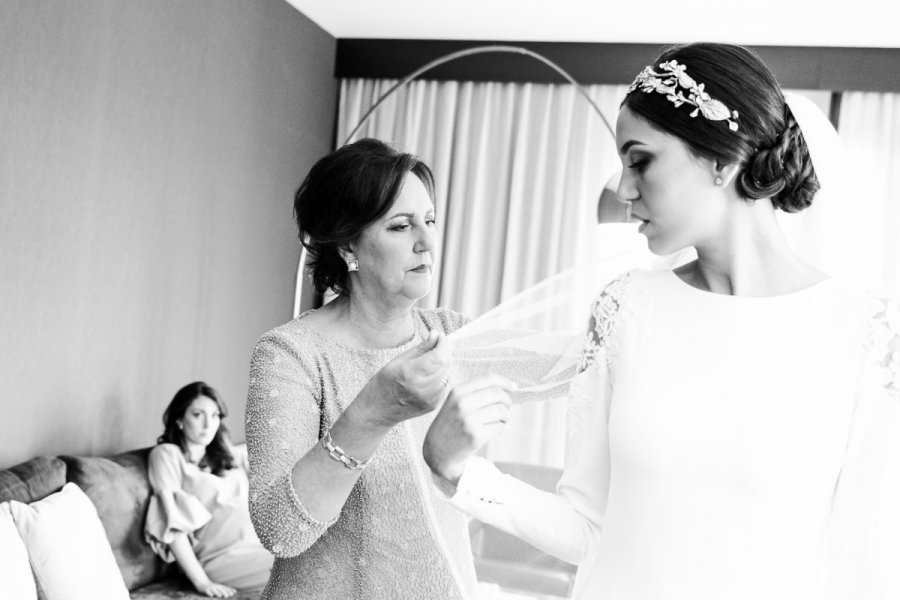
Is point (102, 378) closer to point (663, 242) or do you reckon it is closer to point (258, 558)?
point (258, 558)

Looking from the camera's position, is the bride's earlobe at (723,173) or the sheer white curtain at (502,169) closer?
the bride's earlobe at (723,173)

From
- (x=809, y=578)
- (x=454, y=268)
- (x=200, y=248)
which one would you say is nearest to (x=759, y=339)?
(x=809, y=578)

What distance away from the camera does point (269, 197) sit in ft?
17.8

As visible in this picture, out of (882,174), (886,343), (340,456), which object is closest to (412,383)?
(340,456)

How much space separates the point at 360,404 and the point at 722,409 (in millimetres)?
510

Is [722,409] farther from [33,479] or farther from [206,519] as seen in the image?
[206,519]

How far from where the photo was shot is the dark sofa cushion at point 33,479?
3.19 metres

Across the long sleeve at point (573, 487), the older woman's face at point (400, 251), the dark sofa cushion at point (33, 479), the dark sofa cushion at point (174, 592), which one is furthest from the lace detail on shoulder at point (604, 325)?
the dark sofa cushion at point (174, 592)

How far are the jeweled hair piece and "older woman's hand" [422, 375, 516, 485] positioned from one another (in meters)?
0.45

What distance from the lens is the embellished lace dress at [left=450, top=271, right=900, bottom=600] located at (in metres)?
1.34

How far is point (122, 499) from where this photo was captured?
3670 millimetres

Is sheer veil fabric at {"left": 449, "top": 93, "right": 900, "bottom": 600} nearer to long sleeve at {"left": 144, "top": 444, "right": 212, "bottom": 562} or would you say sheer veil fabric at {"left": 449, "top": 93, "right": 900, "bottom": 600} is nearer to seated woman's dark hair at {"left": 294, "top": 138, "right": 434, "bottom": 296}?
seated woman's dark hair at {"left": 294, "top": 138, "right": 434, "bottom": 296}

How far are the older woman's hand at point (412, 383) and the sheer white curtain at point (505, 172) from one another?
14.8 ft

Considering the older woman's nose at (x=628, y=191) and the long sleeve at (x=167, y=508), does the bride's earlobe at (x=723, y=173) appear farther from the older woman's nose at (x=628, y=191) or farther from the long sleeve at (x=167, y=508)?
the long sleeve at (x=167, y=508)
